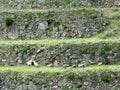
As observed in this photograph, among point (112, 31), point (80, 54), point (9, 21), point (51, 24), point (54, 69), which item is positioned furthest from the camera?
point (9, 21)

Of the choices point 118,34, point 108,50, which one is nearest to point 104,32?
point 118,34

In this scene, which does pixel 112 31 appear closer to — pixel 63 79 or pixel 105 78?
pixel 105 78

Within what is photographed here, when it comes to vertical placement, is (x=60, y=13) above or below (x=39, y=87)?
above

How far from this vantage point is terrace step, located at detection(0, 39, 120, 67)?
2655 centimetres

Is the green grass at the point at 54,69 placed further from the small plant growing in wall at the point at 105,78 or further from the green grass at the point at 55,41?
the green grass at the point at 55,41

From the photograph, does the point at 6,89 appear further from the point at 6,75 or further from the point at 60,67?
the point at 60,67

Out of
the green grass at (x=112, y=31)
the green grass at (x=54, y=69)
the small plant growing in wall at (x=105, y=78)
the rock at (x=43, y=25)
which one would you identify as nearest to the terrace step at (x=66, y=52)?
the green grass at (x=54, y=69)

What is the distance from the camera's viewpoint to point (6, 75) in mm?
25703

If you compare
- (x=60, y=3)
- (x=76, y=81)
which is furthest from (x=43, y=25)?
(x=76, y=81)

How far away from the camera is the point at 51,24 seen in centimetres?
2973

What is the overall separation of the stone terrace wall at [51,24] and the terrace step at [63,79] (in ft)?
13.3

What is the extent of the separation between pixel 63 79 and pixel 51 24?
5.73 m

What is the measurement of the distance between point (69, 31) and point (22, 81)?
17.5ft

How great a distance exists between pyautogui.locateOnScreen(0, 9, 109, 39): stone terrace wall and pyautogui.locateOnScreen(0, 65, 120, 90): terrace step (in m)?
4.05
